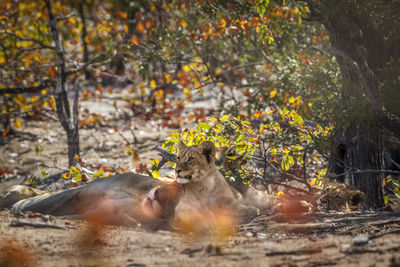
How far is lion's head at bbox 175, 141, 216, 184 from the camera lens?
13.5 feet

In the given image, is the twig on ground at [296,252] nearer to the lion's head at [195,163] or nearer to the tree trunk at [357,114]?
the lion's head at [195,163]

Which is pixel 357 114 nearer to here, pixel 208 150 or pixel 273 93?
pixel 208 150

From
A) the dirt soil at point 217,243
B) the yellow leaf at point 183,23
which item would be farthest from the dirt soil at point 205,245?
the yellow leaf at point 183,23

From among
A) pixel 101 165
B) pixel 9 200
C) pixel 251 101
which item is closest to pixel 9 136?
pixel 101 165

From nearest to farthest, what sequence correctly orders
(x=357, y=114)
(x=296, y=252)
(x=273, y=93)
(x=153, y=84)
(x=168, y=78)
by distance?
(x=296, y=252), (x=357, y=114), (x=273, y=93), (x=153, y=84), (x=168, y=78)

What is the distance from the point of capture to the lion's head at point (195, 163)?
Answer: 13.5 ft

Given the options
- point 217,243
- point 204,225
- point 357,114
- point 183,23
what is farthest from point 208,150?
point 183,23

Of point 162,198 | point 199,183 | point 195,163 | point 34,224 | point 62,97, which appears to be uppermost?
point 62,97

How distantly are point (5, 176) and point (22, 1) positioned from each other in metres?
6.44

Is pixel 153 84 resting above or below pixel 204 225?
above

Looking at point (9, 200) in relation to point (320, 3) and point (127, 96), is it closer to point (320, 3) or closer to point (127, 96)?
point (320, 3)

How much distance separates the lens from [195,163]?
4172mm

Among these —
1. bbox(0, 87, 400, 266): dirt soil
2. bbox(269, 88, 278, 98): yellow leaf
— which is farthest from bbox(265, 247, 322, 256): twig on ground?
bbox(269, 88, 278, 98): yellow leaf

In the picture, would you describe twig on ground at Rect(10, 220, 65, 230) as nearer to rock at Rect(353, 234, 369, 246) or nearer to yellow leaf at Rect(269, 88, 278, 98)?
rock at Rect(353, 234, 369, 246)
